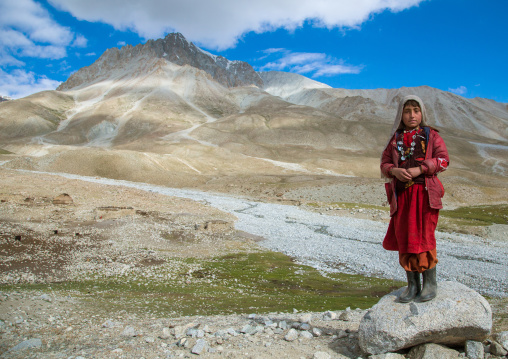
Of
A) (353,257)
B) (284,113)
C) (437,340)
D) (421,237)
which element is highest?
(284,113)

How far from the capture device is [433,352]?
585 centimetres

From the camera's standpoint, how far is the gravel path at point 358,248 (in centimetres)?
2044

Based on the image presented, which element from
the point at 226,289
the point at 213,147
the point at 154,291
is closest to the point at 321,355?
the point at 226,289

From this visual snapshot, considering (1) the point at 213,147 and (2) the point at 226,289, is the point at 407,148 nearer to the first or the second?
(2) the point at 226,289

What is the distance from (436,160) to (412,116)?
1.04 meters

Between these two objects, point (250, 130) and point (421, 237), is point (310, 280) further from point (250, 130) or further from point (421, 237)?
point (250, 130)

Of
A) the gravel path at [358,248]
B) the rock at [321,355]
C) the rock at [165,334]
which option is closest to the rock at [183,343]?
the rock at [165,334]

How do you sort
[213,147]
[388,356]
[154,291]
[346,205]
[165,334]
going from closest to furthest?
[388,356] < [165,334] < [154,291] < [346,205] < [213,147]

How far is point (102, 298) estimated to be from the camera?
37.2ft

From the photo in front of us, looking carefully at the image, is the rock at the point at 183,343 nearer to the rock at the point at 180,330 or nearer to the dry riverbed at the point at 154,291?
the dry riverbed at the point at 154,291

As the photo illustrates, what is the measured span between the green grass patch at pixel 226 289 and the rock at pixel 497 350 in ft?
19.2

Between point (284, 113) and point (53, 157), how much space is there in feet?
445

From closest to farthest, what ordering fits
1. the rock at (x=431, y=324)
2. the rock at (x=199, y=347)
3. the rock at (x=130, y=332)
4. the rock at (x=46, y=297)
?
the rock at (x=431, y=324)
the rock at (x=199, y=347)
the rock at (x=130, y=332)
the rock at (x=46, y=297)

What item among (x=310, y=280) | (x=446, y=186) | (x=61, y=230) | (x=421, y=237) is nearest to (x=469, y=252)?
(x=310, y=280)
